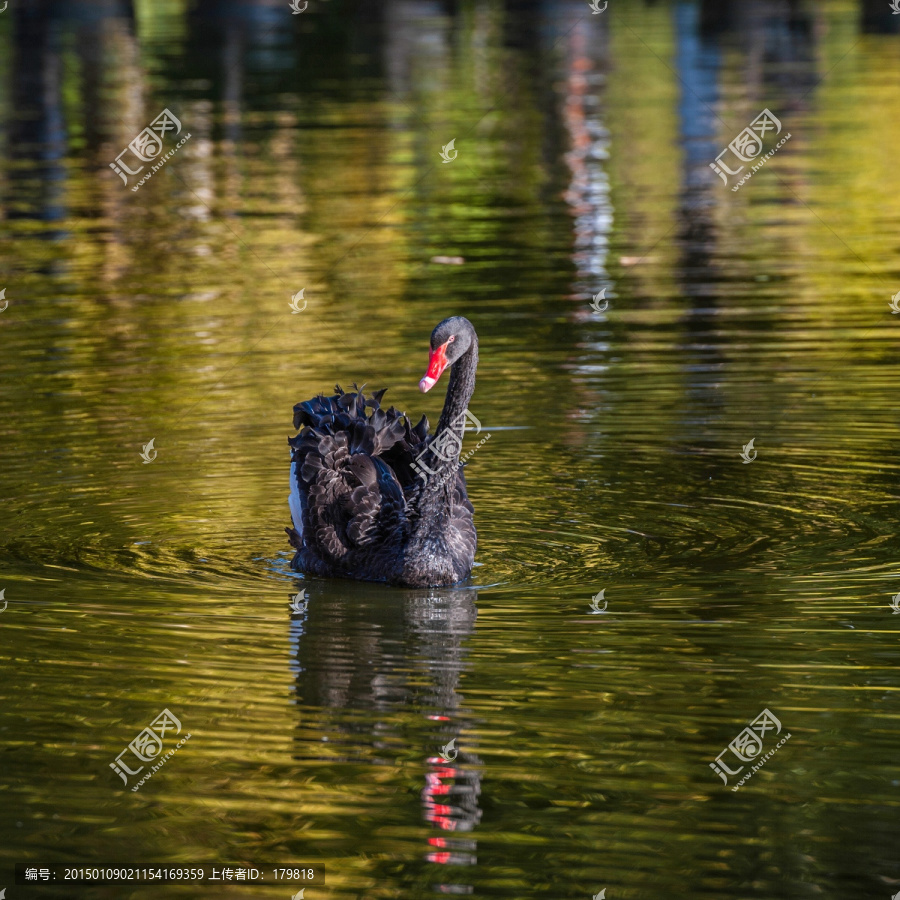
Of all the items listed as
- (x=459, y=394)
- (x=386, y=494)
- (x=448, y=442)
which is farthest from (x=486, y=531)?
(x=459, y=394)

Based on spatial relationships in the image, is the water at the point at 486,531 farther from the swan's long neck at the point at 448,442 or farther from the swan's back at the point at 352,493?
the swan's long neck at the point at 448,442

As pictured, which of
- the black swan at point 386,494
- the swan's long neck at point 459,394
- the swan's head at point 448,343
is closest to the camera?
the swan's head at point 448,343

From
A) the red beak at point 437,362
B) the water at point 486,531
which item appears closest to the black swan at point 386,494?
the red beak at point 437,362

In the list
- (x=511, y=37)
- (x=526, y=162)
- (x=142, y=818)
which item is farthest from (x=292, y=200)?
(x=511, y=37)

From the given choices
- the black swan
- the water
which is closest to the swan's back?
the black swan

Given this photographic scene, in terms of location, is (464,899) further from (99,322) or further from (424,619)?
(99,322)

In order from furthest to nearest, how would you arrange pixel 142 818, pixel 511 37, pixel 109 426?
1. pixel 511 37
2. pixel 109 426
3. pixel 142 818

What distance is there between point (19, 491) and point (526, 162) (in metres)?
16.4

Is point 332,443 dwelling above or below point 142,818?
above

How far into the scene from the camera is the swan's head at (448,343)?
29.5 ft

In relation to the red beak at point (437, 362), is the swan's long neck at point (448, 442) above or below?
below

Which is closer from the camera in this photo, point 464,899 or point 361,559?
point 464,899

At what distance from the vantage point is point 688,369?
1357 cm

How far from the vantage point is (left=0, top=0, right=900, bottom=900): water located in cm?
641
